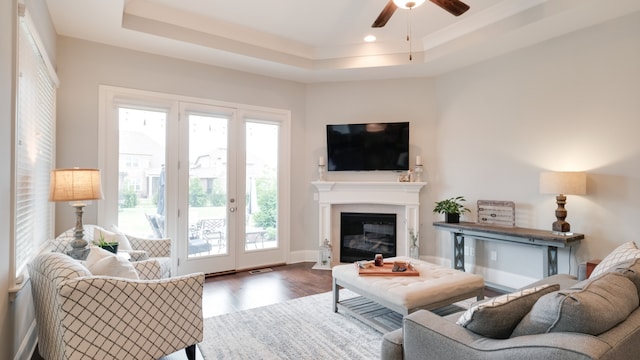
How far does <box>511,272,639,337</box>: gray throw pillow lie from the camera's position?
4.12 feet

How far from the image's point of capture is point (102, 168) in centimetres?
402

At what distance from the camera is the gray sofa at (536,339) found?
3.91 ft

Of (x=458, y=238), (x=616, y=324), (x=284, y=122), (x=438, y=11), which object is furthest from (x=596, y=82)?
(x=284, y=122)

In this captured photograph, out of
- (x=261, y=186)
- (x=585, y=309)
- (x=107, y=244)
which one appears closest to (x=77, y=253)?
(x=107, y=244)

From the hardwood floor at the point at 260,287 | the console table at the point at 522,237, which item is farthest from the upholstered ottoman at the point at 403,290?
the console table at the point at 522,237

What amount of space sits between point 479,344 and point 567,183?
9.20ft

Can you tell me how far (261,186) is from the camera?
5.29 m

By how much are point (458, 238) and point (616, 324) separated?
3.56m

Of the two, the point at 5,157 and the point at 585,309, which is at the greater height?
the point at 5,157

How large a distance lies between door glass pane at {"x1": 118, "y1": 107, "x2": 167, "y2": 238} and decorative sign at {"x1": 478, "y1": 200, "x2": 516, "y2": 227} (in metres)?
4.17

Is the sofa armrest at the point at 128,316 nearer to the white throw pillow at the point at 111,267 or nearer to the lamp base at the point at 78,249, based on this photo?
the white throw pillow at the point at 111,267

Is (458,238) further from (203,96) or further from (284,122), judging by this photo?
(203,96)

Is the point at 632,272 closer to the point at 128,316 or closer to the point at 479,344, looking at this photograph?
the point at 479,344

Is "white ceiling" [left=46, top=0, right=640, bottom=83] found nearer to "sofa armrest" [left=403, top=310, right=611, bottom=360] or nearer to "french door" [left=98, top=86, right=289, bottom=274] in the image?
"french door" [left=98, top=86, right=289, bottom=274]
